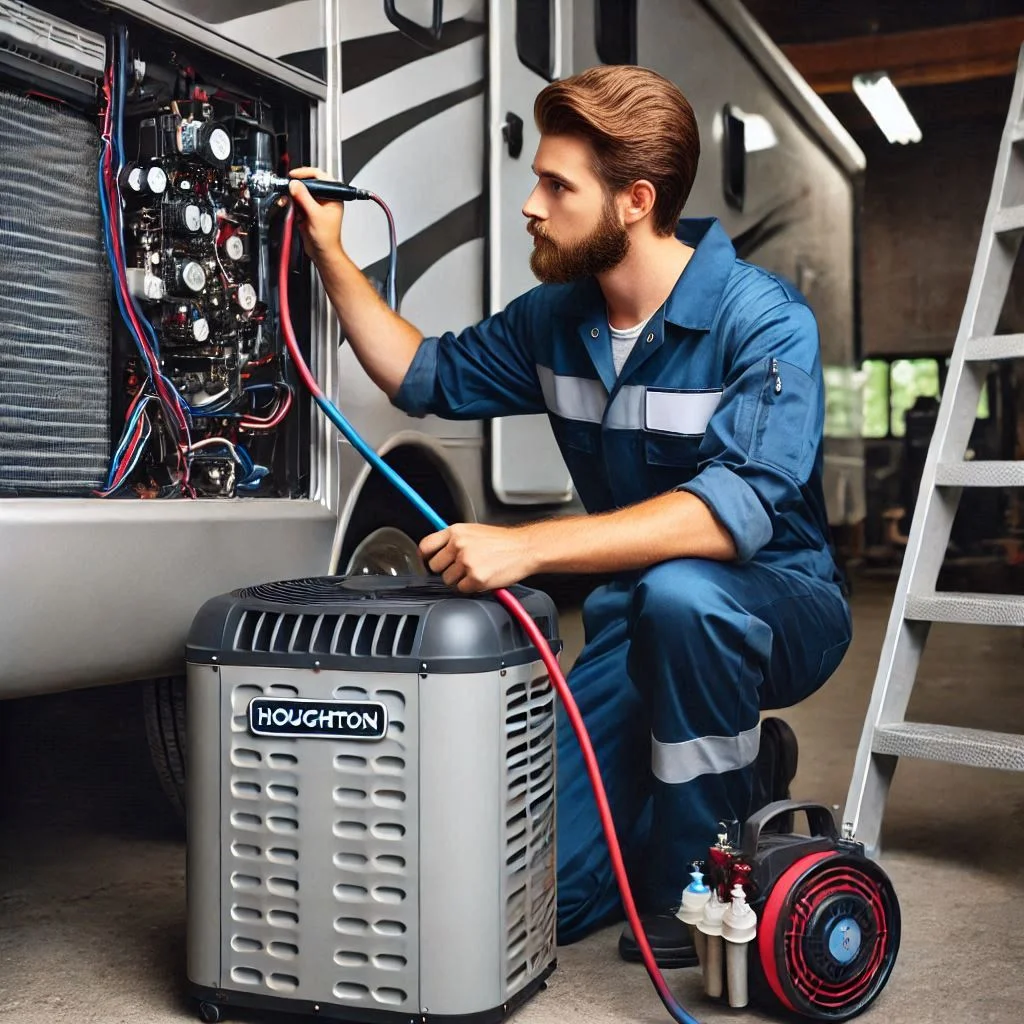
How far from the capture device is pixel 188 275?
1757 millimetres

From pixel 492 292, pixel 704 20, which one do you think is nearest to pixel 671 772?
pixel 492 292

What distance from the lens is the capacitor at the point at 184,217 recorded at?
1.74 metres

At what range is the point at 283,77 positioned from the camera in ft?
6.20

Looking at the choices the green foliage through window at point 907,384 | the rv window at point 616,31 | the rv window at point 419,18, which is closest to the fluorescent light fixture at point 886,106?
the green foliage through window at point 907,384

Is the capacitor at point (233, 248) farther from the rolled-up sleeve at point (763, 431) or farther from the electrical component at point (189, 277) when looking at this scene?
the rolled-up sleeve at point (763, 431)

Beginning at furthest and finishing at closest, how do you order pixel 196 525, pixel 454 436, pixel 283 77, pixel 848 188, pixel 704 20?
1. pixel 848 188
2. pixel 704 20
3. pixel 454 436
4. pixel 283 77
5. pixel 196 525

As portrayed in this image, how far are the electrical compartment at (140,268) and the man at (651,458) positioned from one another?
13cm

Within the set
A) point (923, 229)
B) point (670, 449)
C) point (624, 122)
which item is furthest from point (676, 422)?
point (923, 229)

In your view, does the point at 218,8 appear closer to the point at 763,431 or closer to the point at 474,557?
the point at 474,557

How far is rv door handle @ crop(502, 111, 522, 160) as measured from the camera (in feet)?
8.36

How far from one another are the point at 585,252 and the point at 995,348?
0.97 metres

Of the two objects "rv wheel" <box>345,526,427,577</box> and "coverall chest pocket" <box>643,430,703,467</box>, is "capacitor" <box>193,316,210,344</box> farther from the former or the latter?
"coverall chest pocket" <box>643,430,703,467</box>

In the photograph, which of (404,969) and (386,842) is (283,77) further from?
(404,969)

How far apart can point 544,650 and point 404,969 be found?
39 cm
